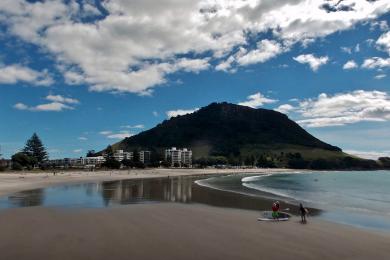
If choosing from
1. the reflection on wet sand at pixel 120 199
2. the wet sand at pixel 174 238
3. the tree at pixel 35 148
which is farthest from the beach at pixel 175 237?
the tree at pixel 35 148

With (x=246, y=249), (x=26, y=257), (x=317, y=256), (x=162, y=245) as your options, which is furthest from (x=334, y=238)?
(x=26, y=257)

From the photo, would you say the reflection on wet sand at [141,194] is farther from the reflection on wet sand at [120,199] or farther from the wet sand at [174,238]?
the wet sand at [174,238]

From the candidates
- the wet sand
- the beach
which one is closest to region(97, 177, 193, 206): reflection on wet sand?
the beach

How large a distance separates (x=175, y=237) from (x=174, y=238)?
238 millimetres

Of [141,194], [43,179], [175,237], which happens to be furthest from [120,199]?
[43,179]

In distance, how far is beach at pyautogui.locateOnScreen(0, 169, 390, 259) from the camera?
16.7m

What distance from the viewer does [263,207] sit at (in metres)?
35.3

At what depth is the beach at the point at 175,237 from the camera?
16.7m

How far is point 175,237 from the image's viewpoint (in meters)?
19.9

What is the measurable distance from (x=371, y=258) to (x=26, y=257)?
562 inches

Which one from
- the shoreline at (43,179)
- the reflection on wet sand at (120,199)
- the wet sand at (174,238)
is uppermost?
the shoreline at (43,179)

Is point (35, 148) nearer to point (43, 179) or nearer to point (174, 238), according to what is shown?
point (43, 179)

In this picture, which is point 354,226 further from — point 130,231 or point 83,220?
point 83,220

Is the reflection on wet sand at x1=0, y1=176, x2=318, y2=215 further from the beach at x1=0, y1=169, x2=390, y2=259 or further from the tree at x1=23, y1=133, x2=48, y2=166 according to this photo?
the tree at x1=23, y1=133, x2=48, y2=166
